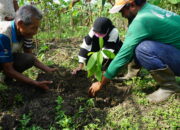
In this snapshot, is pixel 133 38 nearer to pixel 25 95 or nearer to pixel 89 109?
pixel 89 109

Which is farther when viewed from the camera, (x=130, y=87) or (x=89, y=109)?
(x=130, y=87)

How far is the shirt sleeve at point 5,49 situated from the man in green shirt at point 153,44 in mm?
1000

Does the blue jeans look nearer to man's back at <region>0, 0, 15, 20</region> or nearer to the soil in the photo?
the soil

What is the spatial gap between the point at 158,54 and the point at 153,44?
115 millimetres

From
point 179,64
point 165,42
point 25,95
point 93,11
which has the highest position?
point 165,42

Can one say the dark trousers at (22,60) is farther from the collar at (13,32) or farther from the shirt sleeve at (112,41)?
the shirt sleeve at (112,41)

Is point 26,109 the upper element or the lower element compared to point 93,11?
upper

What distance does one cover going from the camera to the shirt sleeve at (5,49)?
87.4 inches

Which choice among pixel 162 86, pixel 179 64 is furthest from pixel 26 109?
pixel 179 64

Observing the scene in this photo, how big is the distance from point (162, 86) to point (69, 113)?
105 centimetres

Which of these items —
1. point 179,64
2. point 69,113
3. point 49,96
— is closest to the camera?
point 69,113

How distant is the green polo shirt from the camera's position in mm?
2105

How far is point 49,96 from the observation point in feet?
7.86

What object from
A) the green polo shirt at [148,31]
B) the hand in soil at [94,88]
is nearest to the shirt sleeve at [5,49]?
the hand in soil at [94,88]
